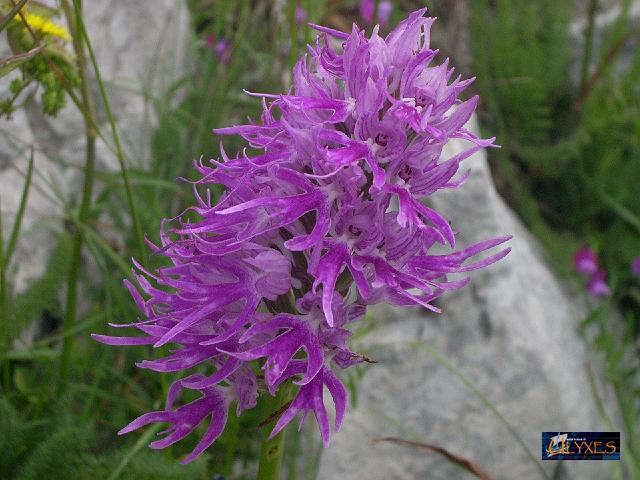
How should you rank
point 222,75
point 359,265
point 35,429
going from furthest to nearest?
point 222,75 < point 35,429 < point 359,265

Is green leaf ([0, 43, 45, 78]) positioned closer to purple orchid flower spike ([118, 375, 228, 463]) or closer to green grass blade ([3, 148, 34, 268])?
green grass blade ([3, 148, 34, 268])

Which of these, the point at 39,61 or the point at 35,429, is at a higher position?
the point at 39,61

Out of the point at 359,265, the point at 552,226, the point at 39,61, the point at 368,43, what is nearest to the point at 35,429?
the point at 39,61

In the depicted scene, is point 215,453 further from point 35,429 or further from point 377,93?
point 377,93

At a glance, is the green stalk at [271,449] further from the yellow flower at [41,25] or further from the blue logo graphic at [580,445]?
the blue logo graphic at [580,445]

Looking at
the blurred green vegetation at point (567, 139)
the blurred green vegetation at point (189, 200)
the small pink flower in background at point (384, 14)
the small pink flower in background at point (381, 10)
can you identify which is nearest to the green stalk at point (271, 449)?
the blurred green vegetation at point (189, 200)

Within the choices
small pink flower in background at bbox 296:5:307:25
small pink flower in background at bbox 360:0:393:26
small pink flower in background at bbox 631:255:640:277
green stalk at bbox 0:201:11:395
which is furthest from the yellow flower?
small pink flower in background at bbox 631:255:640:277
